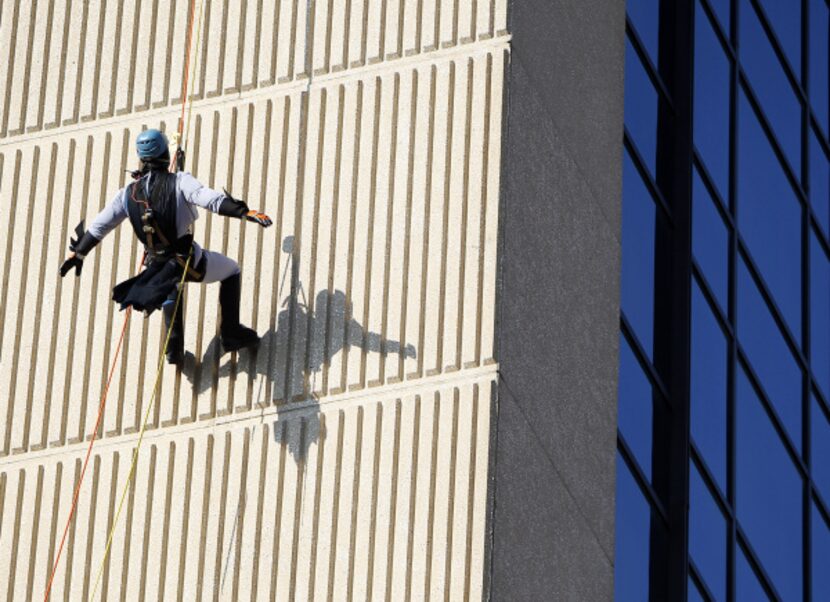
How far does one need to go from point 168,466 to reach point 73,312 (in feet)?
5.48

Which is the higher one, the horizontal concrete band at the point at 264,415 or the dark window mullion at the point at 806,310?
the dark window mullion at the point at 806,310

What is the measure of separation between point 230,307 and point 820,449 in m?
9.12

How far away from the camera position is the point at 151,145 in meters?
19.5

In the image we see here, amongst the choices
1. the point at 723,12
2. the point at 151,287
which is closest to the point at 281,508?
the point at 151,287

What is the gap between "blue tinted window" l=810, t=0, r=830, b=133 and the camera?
95.8ft

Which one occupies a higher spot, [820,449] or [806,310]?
[806,310]

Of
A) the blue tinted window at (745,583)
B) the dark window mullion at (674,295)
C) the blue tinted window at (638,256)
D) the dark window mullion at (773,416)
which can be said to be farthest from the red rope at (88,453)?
the dark window mullion at (773,416)

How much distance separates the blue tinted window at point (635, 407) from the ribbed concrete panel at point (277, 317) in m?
3.70

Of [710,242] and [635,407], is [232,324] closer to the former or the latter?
[635,407]

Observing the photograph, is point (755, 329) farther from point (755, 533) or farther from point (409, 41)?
point (409, 41)

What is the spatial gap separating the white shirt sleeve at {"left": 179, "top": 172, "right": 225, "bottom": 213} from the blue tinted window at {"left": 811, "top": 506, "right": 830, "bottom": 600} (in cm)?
929

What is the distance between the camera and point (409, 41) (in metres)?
20.7

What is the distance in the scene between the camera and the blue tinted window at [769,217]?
26.7 metres

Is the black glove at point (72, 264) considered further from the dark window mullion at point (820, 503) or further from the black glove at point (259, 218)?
the dark window mullion at point (820, 503)
